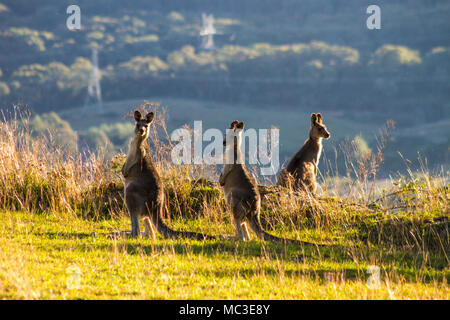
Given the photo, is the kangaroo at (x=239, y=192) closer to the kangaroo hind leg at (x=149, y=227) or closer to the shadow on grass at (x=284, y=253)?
the shadow on grass at (x=284, y=253)

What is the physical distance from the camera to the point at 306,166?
11781 mm

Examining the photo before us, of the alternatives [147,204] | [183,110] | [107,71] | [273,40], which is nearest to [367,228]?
[147,204]

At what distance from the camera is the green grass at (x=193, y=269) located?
622 centimetres

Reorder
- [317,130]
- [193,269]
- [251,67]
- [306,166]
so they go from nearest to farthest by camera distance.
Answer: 1. [193,269]
2. [306,166]
3. [317,130]
4. [251,67]

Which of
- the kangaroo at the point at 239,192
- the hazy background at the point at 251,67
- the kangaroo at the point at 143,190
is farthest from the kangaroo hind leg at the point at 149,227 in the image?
the hazy background at the point at 251,67

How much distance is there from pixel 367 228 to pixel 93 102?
134340 millimetres

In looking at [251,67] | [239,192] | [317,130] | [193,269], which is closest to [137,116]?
[239,192]

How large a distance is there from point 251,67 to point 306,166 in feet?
486

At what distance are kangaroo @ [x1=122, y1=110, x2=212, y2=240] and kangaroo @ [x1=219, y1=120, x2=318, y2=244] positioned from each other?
2.40ft

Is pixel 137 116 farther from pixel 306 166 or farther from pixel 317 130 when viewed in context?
pixel 317 130

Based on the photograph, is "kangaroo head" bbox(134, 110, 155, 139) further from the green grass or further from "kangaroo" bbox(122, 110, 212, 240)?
the green grass

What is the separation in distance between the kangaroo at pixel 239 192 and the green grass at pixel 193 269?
0.28m

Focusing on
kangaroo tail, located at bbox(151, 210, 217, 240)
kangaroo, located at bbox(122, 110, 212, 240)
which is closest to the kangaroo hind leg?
kangaroo, located at bbox(122, 110, 212, 240)

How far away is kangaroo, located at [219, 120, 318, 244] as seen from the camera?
29.5 ft
